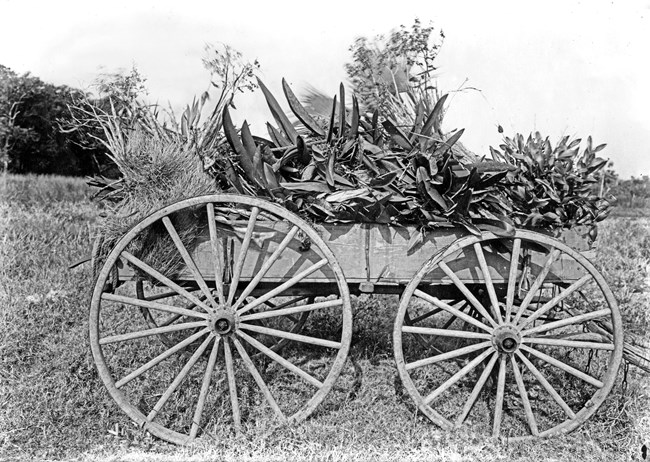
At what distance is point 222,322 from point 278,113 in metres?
1.33

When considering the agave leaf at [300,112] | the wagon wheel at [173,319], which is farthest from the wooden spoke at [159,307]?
the agave leaf at [300,112]

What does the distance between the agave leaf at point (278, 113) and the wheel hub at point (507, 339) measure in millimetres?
1680

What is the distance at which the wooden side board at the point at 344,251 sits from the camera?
10.2 ft

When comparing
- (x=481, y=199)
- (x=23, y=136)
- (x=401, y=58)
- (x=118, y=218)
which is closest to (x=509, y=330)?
(x=481, y=199)

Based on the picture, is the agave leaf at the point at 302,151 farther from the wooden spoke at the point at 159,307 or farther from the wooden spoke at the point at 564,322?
the wooden spoke at the point at 564,322

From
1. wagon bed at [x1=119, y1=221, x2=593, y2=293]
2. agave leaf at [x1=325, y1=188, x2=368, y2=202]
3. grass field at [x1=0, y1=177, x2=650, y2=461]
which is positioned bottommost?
grass field at [x1=0, y1=177, x2=650, y2=461]

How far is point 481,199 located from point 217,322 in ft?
5.45

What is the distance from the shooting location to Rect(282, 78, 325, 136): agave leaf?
3385 mm

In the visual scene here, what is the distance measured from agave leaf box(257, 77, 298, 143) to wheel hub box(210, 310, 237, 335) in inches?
45.5

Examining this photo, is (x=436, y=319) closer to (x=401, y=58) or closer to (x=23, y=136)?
(x=401, y=58)

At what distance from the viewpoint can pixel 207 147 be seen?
341 centimetres

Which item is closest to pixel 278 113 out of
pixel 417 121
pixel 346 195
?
pixel 346 195

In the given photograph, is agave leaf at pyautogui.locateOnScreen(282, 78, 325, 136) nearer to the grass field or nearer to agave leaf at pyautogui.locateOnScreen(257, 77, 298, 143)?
agave leaf at pyautogui.locateOnScreen(257, 77, 298, 143)

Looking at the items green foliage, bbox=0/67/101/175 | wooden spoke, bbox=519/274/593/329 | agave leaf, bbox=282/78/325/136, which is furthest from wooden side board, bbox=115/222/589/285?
green foliage, bbox=0/67/101/175
